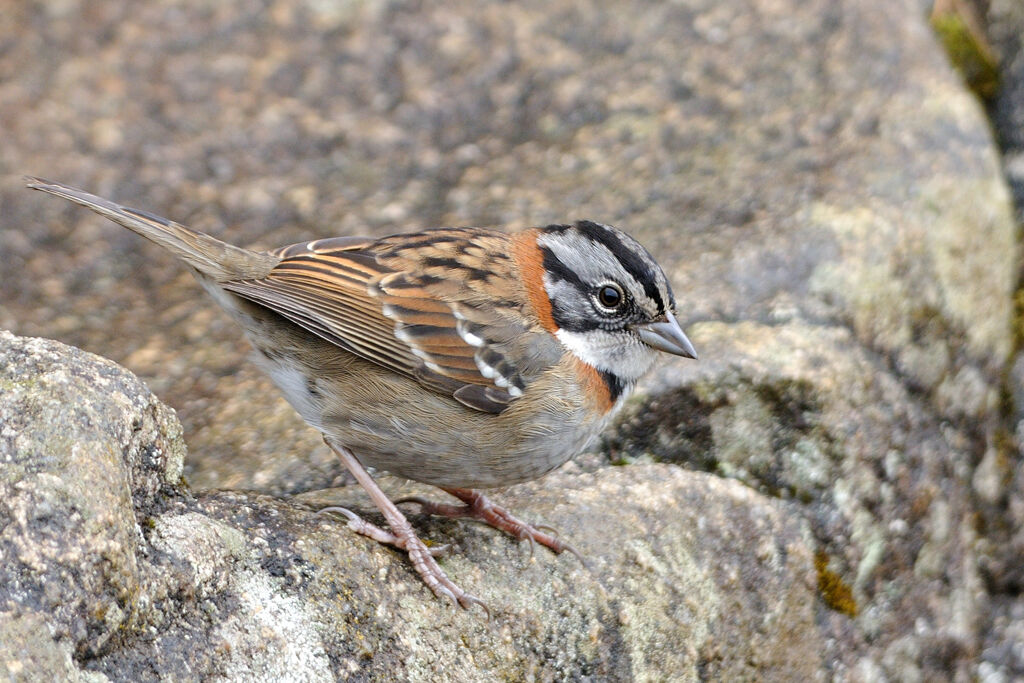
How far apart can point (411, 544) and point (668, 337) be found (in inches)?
49.3

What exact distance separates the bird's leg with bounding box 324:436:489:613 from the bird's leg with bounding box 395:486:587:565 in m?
0.26

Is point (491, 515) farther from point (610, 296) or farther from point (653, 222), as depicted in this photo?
point (653, 222)

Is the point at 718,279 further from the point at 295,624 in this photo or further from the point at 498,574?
the point at 295,624

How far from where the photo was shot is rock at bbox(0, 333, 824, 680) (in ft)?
8.66

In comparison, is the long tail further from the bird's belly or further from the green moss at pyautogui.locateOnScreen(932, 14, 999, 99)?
the green moss at pyautogui.locateOnScreen(932, 14, 999, 99)

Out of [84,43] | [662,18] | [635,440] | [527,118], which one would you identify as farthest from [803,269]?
[84,43]

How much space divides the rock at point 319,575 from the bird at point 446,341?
0.19 m

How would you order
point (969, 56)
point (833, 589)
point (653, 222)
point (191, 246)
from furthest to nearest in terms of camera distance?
point (969, 56) < point (653, 222) < point (833, 589) < point (191, 246)

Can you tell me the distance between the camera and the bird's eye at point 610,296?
4.02 m

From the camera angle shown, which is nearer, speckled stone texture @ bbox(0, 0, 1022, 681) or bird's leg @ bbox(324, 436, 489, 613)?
bird's leg @ bbox(324, 436, 489, 613)

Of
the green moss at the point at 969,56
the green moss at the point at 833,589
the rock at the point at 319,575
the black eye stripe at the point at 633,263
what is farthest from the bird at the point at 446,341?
the green moss at the point at 969,56

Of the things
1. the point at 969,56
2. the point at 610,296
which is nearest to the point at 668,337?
the point at 610,296

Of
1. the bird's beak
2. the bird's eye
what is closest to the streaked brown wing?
the bird's eye

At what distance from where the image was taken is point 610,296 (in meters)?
4.04
